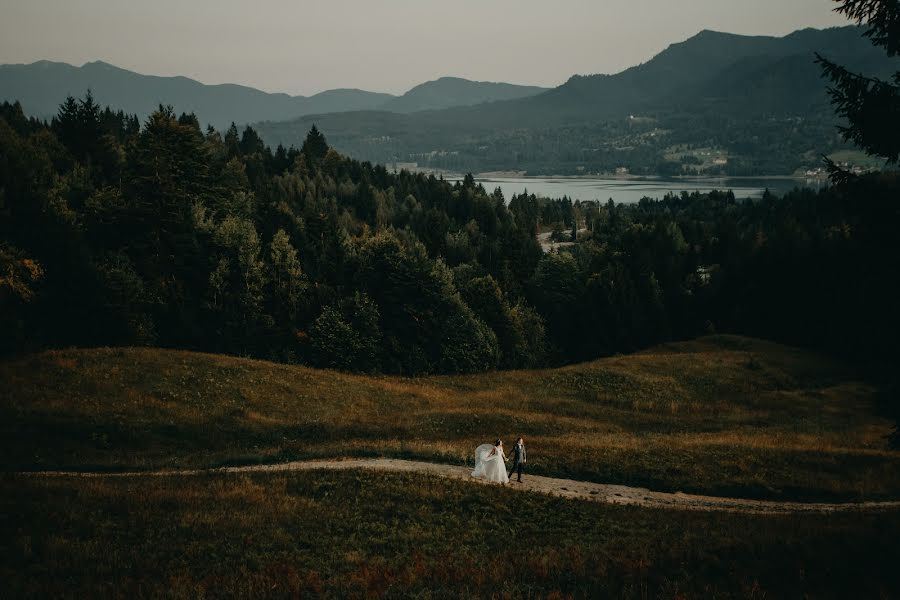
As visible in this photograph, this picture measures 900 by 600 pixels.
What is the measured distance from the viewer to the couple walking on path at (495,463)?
27.3 metres

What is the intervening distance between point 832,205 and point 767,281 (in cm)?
8133

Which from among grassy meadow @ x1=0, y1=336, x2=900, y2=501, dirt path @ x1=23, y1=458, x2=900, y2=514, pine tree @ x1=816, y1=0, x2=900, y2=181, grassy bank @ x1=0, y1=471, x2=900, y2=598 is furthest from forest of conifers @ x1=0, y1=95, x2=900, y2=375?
grassy bank @ x1=0, y1=471, x2=900, y2=598

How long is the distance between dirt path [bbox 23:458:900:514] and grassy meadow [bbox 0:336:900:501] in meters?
1.11

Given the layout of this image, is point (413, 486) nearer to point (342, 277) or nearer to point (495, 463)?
point (495, 463)

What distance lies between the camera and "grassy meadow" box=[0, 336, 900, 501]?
2960 cm

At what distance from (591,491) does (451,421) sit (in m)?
14.3

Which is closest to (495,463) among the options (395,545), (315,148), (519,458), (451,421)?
(519,458)

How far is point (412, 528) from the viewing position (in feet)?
62.1

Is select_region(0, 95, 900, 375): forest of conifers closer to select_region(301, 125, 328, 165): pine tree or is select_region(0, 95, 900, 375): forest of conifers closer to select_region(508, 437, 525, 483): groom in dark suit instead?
select_region(508, 437, 525, 483): groom in dark suit

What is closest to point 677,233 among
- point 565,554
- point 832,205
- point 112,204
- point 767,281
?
point 767,281

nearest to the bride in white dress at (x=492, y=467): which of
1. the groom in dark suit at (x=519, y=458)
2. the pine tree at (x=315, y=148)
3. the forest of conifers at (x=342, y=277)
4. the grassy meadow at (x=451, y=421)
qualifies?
the groom in dark suit at (x=519, y=458)

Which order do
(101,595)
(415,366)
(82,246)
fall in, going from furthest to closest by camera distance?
(415,366), (82,246), (101,595)

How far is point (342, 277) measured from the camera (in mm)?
83562

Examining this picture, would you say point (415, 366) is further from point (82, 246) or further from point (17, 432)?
point (17, 432)
